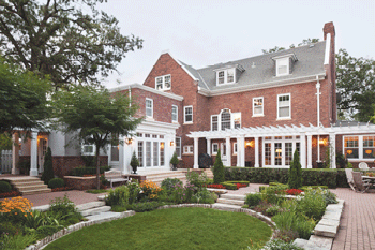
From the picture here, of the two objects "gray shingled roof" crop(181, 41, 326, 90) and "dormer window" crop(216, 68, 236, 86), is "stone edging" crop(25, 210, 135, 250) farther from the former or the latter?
"dormer window" crop(216, 68, 236, 86)

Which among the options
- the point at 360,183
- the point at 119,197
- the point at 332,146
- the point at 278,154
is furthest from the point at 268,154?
the point at 119,197

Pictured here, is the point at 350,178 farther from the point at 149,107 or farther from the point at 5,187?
the point at 5,187

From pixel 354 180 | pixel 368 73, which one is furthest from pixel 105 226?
pixel 368 73

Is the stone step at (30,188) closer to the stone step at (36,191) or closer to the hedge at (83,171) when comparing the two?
the stone step at (36,191)

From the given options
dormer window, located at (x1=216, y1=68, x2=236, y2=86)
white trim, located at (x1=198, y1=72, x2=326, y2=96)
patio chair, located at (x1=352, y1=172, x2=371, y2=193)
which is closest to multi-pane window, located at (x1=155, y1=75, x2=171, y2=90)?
white trim, located at (x1=198, y1=72, x2=326, y2=96)

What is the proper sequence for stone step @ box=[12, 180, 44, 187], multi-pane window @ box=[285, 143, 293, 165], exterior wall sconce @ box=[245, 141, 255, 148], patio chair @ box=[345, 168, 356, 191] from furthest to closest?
exterior wall sconce @ box=[245, 141, 255, 148] < multi-pane window @ box=[285, 143, 293, 165] < patio chair @ box=[345, 168, 356, 191] < stone step @ box=[12, 180, 44, 187]

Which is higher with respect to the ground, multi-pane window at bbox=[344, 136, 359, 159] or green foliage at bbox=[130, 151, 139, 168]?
multi-pane window at bbox=[344, 136, 359, 159]

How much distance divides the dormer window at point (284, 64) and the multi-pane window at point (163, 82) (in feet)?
30.9

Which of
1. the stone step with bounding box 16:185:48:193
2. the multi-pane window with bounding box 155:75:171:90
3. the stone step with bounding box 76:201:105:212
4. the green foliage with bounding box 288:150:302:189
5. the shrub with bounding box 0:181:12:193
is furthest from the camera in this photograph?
the multi-pane window with bounding box 155:75:171:90

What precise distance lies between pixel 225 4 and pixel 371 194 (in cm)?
1065

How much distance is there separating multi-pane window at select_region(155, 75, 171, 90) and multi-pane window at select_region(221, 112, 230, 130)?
222 inches

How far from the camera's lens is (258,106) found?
845 inches

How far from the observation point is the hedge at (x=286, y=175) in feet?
47.8

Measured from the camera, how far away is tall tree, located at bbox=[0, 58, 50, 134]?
8.06 meters
